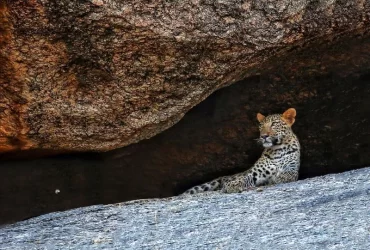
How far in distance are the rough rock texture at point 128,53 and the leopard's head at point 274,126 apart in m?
0.89

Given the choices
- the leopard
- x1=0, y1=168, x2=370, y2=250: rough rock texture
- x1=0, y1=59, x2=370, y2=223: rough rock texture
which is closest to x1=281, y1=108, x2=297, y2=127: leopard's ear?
the leopard

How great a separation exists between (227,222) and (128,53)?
2345mm

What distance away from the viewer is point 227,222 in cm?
826

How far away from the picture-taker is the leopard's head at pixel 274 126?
1053 cm

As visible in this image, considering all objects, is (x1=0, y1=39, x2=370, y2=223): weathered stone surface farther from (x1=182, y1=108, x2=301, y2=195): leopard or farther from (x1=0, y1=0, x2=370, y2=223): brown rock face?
(x1=182, y1=108, x2=301, y2=195): leopard

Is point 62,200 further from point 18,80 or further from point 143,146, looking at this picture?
point 18,80

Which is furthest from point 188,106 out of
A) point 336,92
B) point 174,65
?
point 336,92

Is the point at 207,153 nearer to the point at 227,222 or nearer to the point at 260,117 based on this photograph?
the point at 260,117

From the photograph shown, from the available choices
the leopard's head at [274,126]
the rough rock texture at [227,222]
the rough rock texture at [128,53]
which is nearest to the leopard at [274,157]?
the leopard's head at [274,126]

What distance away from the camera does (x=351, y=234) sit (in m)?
7.71

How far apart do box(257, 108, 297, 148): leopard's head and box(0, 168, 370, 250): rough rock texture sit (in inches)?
51.8

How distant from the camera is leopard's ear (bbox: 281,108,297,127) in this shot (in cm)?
1055

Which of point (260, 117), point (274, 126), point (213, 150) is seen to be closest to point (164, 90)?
point (260, 117)

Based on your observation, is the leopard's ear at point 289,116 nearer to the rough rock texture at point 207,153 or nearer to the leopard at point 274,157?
the leopard at point 274,157
